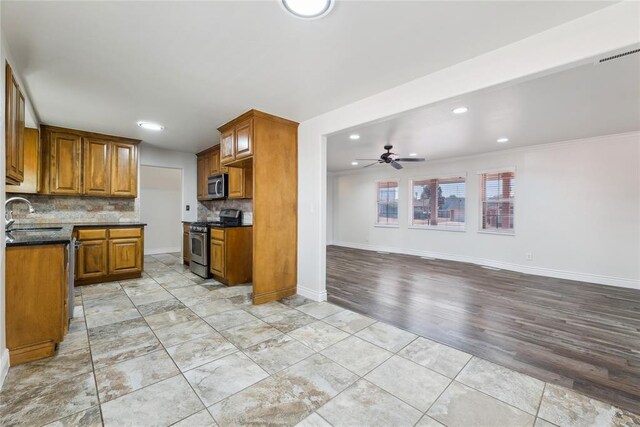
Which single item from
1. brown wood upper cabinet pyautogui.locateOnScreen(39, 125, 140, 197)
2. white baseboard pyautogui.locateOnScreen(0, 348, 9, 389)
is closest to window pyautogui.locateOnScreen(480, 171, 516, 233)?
brown wood upper cabinet pyautogui.locateOnScreen(39, 125, 140, 197)

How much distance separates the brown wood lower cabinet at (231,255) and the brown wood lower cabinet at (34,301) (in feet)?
6.74

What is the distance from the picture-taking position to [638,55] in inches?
85.0

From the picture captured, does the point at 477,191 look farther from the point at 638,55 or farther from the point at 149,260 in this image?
the point at 149,260

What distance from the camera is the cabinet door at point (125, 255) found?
14.1 ft

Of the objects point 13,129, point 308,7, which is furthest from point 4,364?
point 308,7

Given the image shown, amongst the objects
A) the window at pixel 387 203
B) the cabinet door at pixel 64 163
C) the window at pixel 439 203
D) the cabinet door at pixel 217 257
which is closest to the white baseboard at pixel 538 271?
the window at pixel 439 203

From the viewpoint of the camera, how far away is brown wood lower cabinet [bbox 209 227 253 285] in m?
4.20

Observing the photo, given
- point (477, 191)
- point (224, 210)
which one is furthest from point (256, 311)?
point (477, 191)

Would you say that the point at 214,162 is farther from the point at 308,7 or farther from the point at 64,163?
the point at 308,7

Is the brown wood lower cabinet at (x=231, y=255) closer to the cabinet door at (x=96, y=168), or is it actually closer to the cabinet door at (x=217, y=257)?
the cabinet door at (x=217, y=257)

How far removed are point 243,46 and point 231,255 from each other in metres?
2.99

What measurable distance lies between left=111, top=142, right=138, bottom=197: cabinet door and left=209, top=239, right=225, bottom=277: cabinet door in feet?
5.90

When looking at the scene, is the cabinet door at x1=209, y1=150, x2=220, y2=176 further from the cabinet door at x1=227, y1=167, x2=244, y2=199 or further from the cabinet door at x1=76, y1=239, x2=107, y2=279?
the cabinet door at x1=76, y1=239, x2=107, y2=279

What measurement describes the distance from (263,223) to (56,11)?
2.44 m
